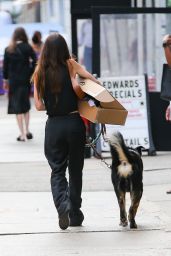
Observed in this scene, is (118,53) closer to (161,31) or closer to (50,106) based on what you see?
(161,31)

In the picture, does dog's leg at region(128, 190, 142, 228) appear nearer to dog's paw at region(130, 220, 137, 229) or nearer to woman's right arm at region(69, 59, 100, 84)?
dog's paw at region(130, 220, 137, 229)

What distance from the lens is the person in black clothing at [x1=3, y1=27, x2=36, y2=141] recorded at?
51.3 ft

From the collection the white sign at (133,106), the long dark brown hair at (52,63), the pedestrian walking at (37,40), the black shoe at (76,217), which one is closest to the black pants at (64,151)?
the black shoe at (76,217)

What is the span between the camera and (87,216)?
339 inches

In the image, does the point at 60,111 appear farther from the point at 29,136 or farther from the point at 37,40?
the point at 37,40

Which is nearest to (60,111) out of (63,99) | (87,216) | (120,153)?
(63,99)

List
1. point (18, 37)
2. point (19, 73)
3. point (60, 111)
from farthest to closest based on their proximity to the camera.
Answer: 1. point (19, 73)
2. point (18, 37)
3. point (60, 111)

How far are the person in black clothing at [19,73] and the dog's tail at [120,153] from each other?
8.03 meters

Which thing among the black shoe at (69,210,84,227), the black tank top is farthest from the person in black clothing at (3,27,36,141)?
the black tank top

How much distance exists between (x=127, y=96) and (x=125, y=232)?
17.9ft

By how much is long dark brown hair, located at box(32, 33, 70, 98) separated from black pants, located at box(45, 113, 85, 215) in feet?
0.98

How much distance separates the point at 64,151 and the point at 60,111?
0.36m

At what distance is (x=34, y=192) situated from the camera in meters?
10.2

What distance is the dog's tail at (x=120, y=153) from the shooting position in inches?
300
